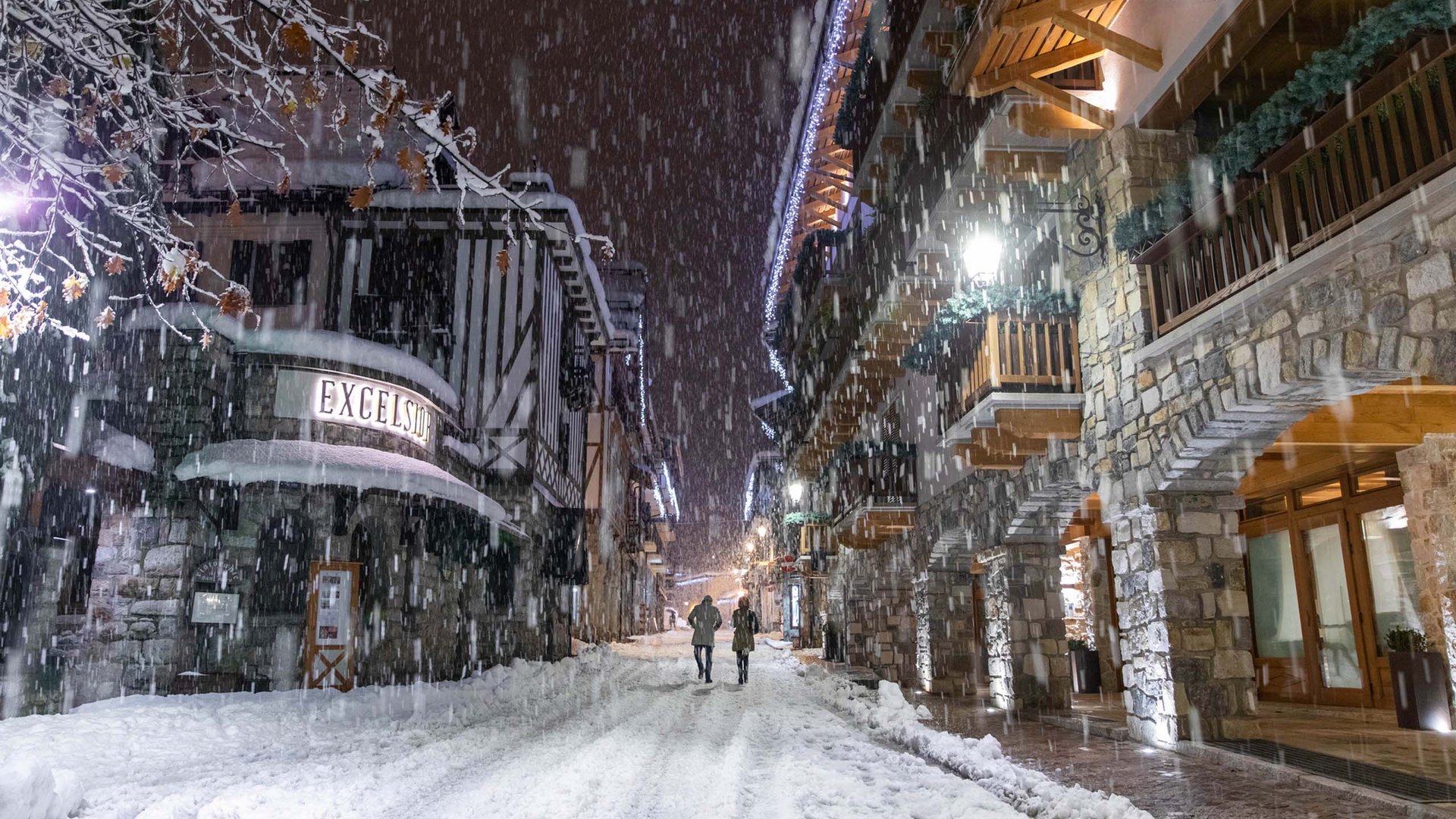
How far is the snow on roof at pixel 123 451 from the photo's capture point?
461 inches

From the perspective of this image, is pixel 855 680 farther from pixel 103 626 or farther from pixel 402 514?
pixel 103 626

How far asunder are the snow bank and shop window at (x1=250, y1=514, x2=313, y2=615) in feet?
26.8

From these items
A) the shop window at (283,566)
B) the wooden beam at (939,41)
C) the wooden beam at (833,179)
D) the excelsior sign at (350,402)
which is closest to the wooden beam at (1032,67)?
the wooden beam at (939,41)

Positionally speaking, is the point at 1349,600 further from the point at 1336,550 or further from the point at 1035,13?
the point at 1035,13

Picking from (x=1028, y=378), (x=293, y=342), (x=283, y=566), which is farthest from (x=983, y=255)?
(x=283, y=566)

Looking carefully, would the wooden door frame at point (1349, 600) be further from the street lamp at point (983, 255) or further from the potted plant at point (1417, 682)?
the street lamp at point (983, 255)

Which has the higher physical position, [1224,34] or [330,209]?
[330,209]

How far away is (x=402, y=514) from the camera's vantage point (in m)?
14.9

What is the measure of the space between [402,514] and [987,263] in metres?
10.6

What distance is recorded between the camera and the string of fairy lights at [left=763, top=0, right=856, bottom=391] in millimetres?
22531

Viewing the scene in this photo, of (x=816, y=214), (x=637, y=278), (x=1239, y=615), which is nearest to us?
(x=1239, y=615)

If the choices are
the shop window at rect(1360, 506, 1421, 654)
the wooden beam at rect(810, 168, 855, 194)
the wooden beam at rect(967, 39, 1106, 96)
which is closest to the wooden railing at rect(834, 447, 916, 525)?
the shop window at rect(1360, 506, 1421, 654)

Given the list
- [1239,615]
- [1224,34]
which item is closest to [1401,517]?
[1239,615]

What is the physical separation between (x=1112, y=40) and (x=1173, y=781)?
6878 mm
